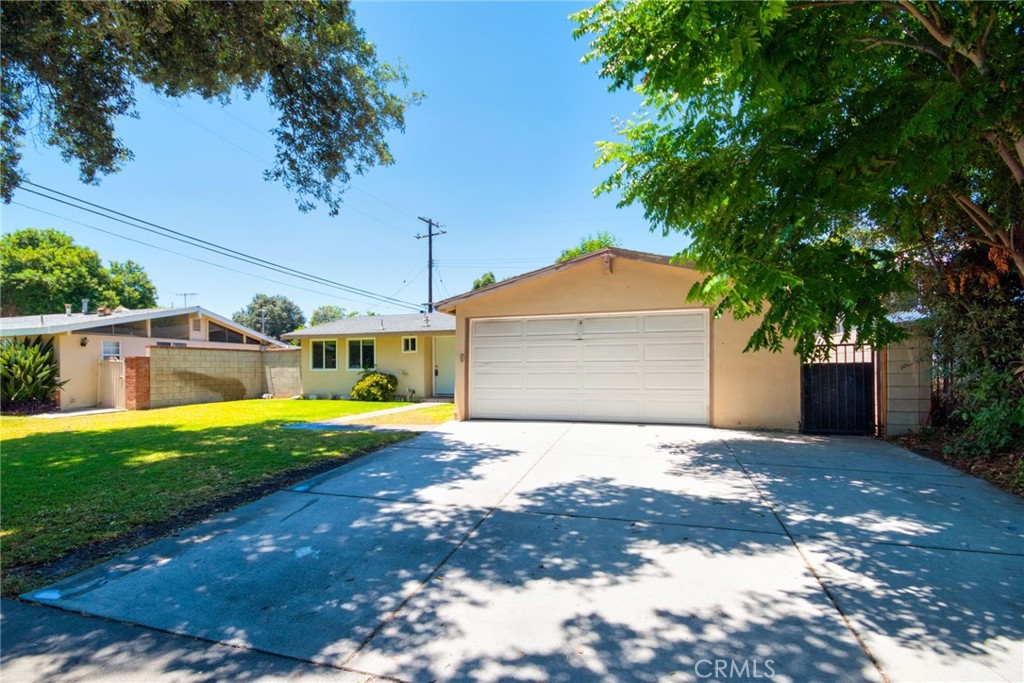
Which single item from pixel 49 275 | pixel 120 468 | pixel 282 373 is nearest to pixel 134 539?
pixel 120 468

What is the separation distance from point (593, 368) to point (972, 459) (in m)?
5.95

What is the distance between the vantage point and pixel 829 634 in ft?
7.65

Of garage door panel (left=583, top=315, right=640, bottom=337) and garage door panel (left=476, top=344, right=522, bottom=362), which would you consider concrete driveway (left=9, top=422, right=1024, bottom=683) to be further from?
garage door panel (left=476, top=344, right=522, bottom=362)

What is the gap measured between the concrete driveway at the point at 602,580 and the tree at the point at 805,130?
6.02 feet

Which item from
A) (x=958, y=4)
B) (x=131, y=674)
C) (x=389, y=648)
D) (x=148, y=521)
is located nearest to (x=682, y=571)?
(x=389, y=648)

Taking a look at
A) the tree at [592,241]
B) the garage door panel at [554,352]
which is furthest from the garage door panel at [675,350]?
the tree at [592,241]

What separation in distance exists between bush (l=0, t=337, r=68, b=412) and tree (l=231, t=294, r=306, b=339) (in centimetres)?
5189

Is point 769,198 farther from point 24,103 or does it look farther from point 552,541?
point 24,103

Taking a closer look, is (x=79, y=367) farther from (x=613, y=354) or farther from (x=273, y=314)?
(x=273, y=314)

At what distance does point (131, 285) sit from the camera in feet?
136

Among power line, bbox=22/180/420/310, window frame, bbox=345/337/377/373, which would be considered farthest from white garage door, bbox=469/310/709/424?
power line, bbox=22/180/420/310

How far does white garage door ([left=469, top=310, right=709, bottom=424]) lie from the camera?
30.1 feet

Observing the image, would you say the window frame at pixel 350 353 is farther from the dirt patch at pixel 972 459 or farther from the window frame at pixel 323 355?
the dirt patch at pixel 972 459

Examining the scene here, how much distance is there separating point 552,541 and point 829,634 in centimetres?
183
